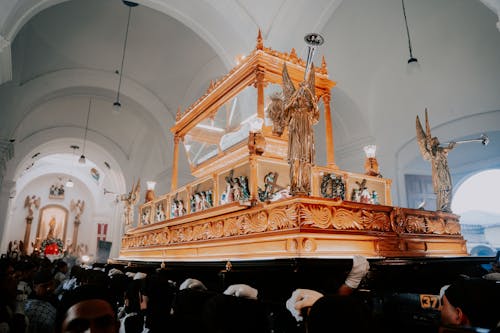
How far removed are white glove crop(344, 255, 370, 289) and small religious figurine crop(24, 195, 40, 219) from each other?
32.7 meters

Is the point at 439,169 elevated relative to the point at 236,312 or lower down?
Result: elevated

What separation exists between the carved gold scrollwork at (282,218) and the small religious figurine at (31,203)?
31.2m

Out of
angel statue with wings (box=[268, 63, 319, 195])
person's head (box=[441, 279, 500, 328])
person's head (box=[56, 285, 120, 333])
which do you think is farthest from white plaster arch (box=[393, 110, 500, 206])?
person's head (box=[56, 285, 120, 333])

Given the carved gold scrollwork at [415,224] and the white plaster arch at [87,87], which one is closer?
the carved gold scrollwork at [415,224]

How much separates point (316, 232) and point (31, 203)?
1273 inches

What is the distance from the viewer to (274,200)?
541cm

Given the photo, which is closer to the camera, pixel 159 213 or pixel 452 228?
pixel 452 228

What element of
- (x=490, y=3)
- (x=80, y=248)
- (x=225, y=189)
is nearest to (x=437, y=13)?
(x=490, y=3)

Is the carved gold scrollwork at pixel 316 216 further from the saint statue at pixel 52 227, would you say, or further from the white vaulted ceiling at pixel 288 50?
the saint statue at pixel 52 227

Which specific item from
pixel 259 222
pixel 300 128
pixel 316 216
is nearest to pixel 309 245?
pixel 316 216

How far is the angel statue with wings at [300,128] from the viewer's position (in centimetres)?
509

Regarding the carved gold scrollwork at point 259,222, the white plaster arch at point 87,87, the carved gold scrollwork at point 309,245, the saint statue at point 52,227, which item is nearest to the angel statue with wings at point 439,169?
the carved gold scrollwork at point 309,245

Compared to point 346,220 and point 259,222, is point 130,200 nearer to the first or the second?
point 259,222

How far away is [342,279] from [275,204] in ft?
5.04
